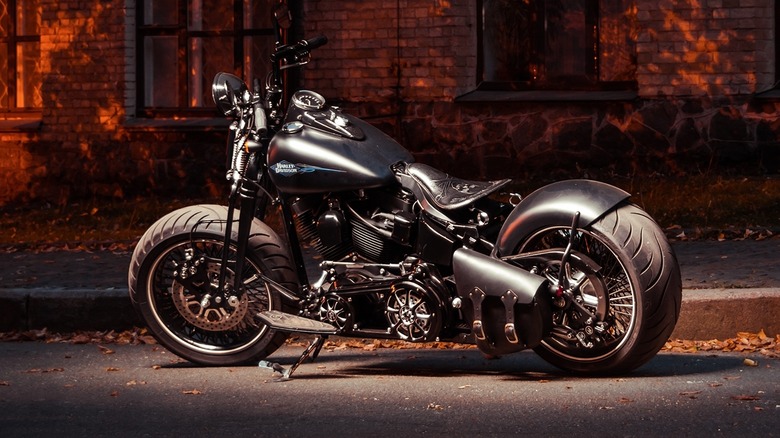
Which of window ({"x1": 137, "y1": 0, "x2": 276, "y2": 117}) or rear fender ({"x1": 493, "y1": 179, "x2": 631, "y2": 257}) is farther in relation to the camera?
window ({"x1": 137, "y1": 0, "x2": 276, "y2": 117})

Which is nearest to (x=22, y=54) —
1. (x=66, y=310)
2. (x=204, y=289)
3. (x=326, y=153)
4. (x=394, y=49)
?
(x=394, y=49)

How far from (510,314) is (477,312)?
147 millimetres

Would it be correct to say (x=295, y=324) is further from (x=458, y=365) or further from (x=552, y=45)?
(x=552, y=45)

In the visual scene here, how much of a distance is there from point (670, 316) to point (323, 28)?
1002 centimetres

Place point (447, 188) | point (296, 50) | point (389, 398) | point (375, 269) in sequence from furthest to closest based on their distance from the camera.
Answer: point (296, 50)
point (375, 269)
point (447, 188)
point (389, 398)

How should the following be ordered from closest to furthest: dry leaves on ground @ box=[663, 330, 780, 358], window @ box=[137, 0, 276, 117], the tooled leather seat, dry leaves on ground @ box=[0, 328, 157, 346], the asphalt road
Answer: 1. the asphalt road
2. the tooled leather seat
3. dry leaves on ground @ box=[663, 330, 780, 358]
4. dry leaves on ground @ box=[0, 328, 157, 346]
5. window @ box=[137, 0, 276, 117]

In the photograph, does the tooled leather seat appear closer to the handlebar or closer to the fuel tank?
the fuel tank

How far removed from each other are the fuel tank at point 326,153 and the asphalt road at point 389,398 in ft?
2.84

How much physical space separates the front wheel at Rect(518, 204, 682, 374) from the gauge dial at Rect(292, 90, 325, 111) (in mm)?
1129

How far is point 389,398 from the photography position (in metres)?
5.71

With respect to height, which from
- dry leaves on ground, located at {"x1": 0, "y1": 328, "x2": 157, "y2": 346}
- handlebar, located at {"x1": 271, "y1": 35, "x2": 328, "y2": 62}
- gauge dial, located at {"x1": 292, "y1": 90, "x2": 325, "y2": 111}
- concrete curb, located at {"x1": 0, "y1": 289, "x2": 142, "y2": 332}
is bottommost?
dry leaves on ground, located at {"x1": 0, "y1": 328, "x2": 157, "y2": 346}

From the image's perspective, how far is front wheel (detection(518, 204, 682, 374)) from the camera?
577cm

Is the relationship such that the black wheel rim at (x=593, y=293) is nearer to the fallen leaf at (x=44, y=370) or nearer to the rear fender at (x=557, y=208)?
the rear fender at (x=557, y=208)

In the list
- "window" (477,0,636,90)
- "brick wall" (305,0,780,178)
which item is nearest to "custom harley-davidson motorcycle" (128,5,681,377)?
"brick wall" (305,0,780,178)
